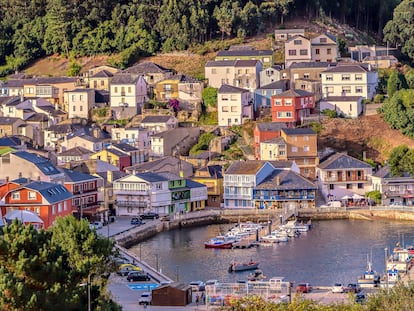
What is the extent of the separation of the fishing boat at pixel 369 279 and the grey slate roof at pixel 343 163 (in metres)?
11.9

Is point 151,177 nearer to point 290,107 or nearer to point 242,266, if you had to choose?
point 290,107

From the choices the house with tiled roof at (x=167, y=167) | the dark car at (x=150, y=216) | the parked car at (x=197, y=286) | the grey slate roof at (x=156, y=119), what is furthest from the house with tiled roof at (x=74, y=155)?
the parked car at (x=197, y=286)

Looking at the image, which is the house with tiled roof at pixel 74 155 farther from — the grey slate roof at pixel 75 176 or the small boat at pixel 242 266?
the small boat at pixel 242 266

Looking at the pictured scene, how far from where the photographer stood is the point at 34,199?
35.5m

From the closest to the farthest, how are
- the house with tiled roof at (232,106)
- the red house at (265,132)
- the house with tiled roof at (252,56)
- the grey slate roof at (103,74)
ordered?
the red house at (265,132)
the house with tiled roof at (232,106)
the house with tiled roof at (252,56)
the grey slate roof at (103,74)

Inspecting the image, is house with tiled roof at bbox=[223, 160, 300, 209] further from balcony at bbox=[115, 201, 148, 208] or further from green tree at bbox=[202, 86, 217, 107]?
green tree at bbox=[202, 86, 217, 107]

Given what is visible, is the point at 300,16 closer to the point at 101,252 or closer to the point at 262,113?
the point at 262,113

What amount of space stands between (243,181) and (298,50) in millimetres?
10917

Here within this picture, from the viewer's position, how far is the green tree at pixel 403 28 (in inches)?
2108

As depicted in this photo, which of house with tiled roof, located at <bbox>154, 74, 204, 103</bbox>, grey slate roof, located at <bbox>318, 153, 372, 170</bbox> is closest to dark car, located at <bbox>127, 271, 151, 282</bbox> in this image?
grey slate roof, located at <bbox>318, 153, 372, 170</bbox>

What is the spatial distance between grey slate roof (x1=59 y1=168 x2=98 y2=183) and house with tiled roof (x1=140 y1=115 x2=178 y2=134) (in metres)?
7.47

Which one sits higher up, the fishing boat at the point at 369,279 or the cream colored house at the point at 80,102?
the cream colored house at the point at 80,102

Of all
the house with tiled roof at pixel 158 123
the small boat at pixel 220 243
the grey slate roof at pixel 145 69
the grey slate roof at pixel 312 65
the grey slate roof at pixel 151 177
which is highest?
the grey slate roof at pixel 312 65

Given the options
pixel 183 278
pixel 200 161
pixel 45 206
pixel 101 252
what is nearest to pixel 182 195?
pixel 200 161
